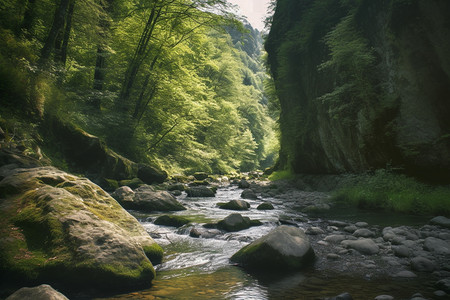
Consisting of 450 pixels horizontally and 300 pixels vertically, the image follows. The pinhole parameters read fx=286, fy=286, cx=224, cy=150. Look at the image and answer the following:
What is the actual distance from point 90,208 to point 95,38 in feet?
27.9

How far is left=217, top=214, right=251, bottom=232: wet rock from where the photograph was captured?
20.6ft

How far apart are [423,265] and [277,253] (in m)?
1.95

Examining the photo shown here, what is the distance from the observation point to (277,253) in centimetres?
410

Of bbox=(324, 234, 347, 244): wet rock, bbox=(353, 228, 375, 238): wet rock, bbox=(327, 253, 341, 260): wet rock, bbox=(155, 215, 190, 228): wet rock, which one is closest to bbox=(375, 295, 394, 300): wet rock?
bbox=(327, 253, 341, 260): wet rock

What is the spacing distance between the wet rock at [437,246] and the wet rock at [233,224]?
337 cm

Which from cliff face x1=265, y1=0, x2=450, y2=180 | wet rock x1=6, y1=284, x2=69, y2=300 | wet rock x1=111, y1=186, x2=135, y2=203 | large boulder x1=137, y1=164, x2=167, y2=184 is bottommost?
wet rock x1=6, y1=284, x2=69, y2=300

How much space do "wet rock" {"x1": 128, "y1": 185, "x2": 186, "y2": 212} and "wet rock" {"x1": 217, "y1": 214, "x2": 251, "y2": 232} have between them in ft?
8.30

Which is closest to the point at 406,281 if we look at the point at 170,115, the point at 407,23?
the point at 407,23

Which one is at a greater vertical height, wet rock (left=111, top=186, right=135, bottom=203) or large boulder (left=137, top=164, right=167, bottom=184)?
large boulder (left=137, top=164, right=167, bottom=184)

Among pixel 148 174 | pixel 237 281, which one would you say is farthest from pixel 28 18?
pixel 237 281

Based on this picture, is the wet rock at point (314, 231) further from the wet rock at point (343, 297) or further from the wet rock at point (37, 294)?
the wet rock at point (37, 294)

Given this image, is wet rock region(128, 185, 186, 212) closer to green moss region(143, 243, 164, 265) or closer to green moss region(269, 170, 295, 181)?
green moss region(143, 243, 164, 265)

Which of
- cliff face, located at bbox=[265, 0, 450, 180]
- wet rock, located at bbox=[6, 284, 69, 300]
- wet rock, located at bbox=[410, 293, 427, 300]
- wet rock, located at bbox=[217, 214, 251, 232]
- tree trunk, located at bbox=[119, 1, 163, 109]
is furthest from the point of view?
tree trunk, located at bbox=[119, 1, 163, 109]

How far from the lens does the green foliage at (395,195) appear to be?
7.66 m
